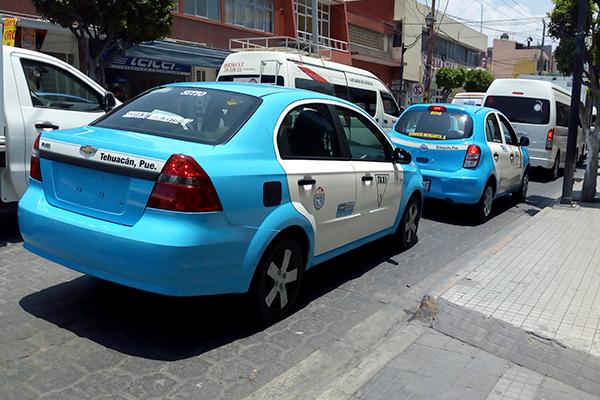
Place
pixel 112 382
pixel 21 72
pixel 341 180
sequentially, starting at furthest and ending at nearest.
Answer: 1. pixel 21 72
2. pixel 341 180
3. pixel 112 382

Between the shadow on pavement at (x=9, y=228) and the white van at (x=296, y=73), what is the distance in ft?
18.7

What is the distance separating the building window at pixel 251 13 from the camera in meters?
25.0

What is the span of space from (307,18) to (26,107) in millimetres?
27961

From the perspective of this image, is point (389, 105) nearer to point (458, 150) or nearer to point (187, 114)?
point (458, 150)

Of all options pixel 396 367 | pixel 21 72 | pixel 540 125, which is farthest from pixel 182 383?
pixel 540 125

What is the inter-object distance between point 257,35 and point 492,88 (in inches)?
597

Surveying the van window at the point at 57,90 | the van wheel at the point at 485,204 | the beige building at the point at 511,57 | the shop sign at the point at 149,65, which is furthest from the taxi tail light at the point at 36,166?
the beige building at the point at 511,57

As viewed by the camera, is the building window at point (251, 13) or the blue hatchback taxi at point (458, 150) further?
the building window at point (251, 13)

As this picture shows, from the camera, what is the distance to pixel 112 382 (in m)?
3.26

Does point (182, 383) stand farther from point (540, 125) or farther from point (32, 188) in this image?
point (540, 125)

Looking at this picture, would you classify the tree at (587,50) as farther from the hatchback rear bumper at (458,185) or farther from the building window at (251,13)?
the building window at (251,13)

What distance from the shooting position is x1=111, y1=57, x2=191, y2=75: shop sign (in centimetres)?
1805

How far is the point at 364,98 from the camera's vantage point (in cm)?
1388

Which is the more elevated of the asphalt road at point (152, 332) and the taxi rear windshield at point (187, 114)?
the taxi rear windshield at point (187, 114)
